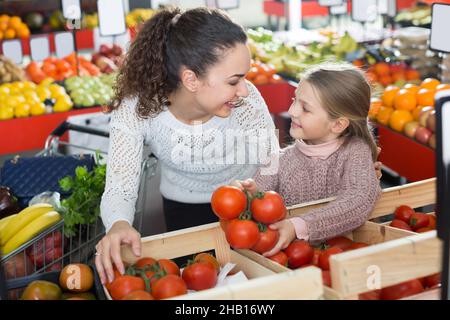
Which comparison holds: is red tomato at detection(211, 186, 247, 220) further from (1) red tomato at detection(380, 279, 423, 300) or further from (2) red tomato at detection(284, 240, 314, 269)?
(1) red tomato at detection(380, 279, 423, 300)

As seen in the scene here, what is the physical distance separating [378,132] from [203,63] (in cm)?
262

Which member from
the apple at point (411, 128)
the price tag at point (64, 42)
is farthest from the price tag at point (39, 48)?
the apple at point (411, 128)

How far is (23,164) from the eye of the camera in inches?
123

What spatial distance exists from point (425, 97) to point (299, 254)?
9.13 feet

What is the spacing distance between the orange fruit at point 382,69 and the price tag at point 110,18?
1997mm

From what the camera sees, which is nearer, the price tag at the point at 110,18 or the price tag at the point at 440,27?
the price tag at the point at 440,27

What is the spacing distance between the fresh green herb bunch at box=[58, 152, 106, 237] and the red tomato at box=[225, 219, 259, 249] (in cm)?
83

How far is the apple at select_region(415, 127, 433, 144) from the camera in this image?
13.9 ft

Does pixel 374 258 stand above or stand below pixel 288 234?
above

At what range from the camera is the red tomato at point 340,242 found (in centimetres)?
211

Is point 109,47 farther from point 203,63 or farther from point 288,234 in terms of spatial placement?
point 288,234

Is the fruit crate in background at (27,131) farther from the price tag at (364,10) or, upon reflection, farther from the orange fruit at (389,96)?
the price tag at (364,10)

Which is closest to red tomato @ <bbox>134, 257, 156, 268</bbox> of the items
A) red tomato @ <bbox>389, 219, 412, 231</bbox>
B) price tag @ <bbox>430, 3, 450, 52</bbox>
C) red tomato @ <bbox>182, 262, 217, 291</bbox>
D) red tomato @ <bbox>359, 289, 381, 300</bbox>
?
red tomato @ <bbox>182, 262, 217, 291</bbox>
